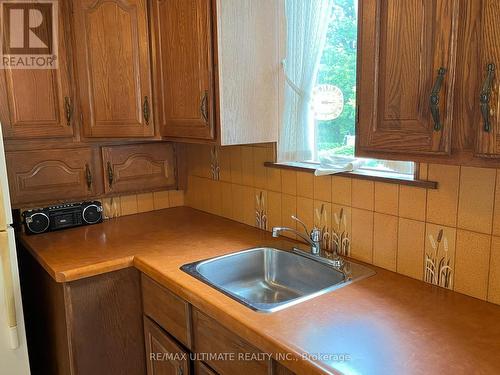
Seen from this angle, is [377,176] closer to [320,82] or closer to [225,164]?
[320,82]

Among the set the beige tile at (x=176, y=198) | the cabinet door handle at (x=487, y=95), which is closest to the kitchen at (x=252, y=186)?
the cabinet door handle at (x=487, y=95)

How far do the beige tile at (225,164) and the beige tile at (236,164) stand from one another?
25mm

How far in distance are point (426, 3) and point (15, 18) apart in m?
1.61

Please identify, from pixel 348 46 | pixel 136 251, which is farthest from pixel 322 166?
pixel 136 251

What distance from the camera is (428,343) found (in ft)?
3.45

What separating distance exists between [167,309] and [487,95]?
1205 millimetres

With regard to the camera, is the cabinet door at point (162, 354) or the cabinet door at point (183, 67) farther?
the cabinet door at point (183, 67)

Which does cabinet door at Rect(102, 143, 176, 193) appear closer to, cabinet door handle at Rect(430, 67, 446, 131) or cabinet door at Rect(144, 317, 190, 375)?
cabinet door at Rect(144, 317, 190, 375)

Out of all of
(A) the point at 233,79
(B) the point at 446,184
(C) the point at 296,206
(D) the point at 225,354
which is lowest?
(D) the point at 225,354

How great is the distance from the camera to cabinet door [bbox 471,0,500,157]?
2.79 ft

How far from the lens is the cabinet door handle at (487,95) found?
34.1 inches

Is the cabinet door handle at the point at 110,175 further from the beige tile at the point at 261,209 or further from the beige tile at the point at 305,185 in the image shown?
the beige tile at the point at 305,185

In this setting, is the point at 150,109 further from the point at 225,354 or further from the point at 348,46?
the point at 225,354
